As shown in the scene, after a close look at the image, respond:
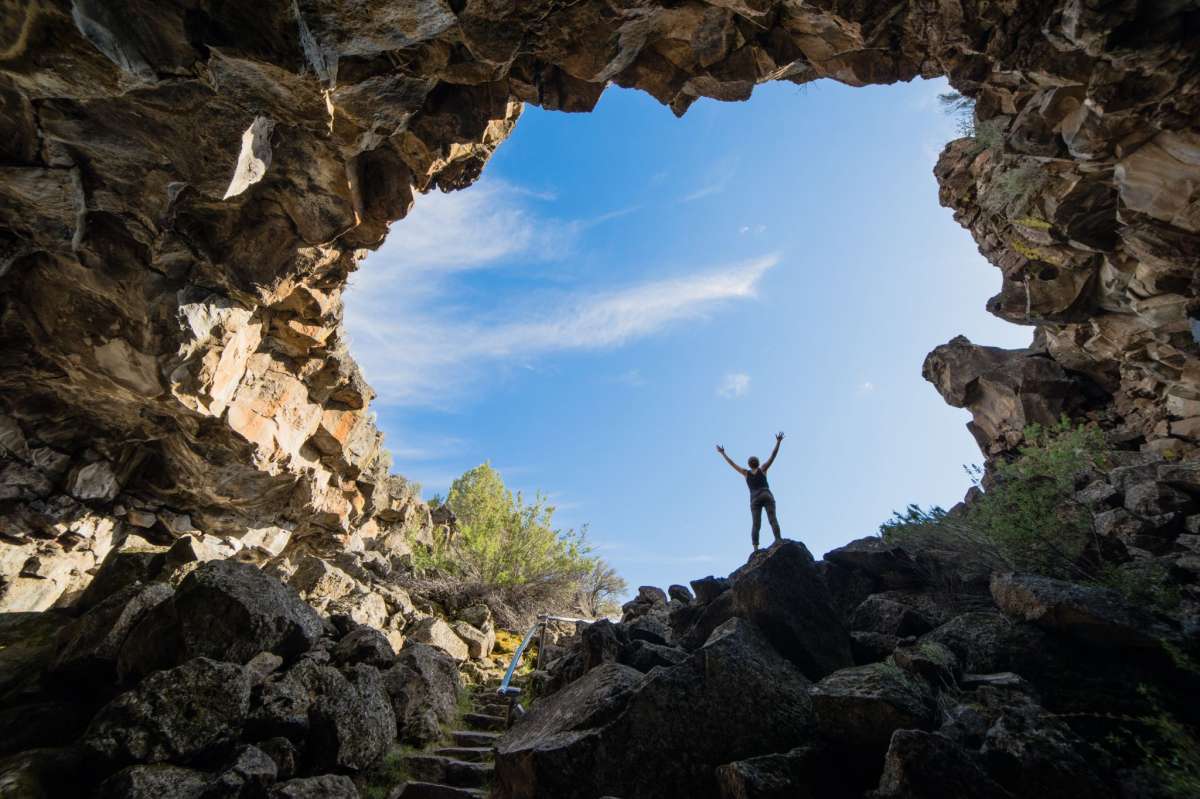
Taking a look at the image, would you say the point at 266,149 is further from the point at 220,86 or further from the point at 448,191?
the point at 448,191

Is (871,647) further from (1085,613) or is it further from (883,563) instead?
(883,563)

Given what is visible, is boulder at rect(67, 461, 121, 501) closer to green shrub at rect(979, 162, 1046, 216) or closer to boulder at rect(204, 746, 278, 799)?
A: boulder at rect(204, 746, 278, 799)

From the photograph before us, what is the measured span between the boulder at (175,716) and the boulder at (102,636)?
1659mm

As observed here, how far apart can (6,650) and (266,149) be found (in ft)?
28.8

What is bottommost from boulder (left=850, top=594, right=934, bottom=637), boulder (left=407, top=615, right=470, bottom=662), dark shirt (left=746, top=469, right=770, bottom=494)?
boulder (left=850, top=594, right=934, bottom=637)

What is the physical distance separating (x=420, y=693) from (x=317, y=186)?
9581mm

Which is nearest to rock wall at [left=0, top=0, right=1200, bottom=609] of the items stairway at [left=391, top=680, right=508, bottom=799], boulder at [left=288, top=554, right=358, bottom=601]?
boulder at [left=288, top=554, right=358, bottom=601]

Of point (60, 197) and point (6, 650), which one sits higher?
point (60, 197)

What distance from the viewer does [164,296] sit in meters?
10.2

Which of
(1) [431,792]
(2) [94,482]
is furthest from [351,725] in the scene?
(2) [94,482]

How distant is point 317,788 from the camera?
5.01 meters

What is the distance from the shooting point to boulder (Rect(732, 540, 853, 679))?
6.29m

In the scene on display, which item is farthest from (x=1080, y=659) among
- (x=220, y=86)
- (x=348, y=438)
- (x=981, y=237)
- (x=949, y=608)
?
(x=348, y=438)

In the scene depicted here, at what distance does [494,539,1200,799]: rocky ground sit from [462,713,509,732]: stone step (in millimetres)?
2289
